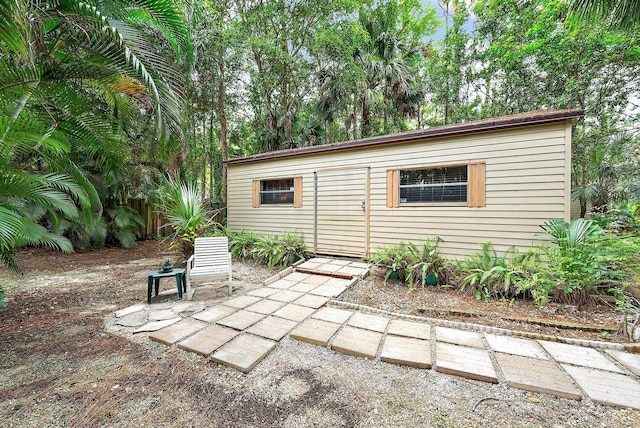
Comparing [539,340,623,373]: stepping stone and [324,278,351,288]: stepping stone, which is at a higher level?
[324,278,351,288]: stepping stone

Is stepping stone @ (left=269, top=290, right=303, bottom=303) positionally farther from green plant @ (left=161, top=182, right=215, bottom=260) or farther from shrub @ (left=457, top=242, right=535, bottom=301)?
shrub @ (left=457, top=242, right=535, bottom=301)

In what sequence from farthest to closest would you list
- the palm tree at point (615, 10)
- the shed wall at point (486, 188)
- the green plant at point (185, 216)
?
the green plant at point (185, 216)
the shed wall at point (486, 188)
the palm tree at point (615, 10)

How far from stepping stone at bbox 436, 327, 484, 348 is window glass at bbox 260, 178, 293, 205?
467 centimetres

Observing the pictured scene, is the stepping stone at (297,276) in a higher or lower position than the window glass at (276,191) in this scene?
lower

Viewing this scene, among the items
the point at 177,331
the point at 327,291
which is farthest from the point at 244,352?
the point at 327,291

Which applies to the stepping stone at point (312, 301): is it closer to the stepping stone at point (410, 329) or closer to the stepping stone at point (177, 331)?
the stepping stone at point (410, 329)

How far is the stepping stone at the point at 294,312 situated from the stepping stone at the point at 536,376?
1.87m

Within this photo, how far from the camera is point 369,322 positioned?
113 inches

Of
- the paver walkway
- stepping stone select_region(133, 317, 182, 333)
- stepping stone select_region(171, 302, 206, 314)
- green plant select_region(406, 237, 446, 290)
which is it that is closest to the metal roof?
green plant select_region(406, 237, 446, 290)

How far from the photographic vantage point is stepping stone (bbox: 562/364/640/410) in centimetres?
168

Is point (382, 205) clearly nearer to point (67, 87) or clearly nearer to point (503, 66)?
point (67, 87)

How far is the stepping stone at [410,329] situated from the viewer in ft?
8.43

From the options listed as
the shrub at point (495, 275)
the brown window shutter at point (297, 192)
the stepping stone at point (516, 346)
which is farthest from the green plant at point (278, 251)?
the stepping stone at point (516, 346)

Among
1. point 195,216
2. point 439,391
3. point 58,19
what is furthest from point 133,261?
point 439,391
